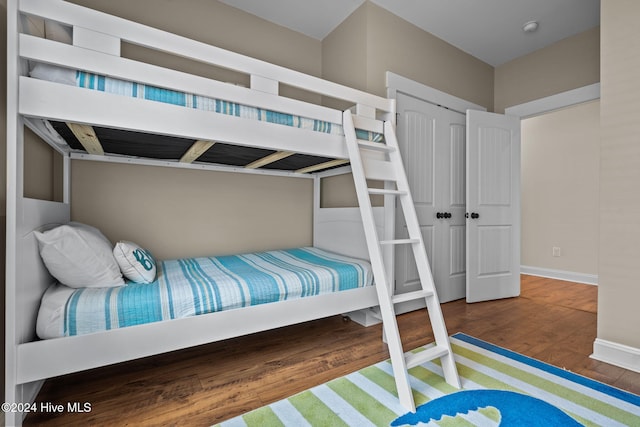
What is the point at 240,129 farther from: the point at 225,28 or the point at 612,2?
the point at 612,2

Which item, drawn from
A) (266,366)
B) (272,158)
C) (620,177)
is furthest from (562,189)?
(266,366)

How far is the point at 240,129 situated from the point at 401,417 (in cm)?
149

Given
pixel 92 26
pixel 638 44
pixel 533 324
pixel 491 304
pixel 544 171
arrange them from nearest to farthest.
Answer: pixel 92 26
pixel 638 44
pixel 533 324
pixel 491 304
pixel 544 171

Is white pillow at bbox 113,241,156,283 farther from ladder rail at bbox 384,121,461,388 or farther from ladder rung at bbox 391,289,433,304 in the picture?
ladder rail at bbox 384,121,461,388

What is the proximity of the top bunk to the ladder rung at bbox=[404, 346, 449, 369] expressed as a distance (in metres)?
1.14

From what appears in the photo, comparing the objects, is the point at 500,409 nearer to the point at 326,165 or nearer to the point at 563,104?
the point at 326,165

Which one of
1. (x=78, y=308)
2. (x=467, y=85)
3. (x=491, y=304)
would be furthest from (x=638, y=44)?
(x=78, y=308)

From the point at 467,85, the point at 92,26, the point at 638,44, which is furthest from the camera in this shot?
the point at 467,85

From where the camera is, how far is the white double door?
9.14ft

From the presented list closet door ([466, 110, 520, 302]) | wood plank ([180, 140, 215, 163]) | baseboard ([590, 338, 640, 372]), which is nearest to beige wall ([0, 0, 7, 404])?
wood plank ([180, 140, 215, 163])

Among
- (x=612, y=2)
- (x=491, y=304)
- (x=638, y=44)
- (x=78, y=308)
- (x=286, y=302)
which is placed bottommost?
(x=491, y=304)

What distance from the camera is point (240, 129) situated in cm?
146

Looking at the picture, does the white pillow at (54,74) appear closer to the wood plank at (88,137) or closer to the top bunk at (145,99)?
the top bunk at (145,99)

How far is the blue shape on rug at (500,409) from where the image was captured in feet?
4.12
